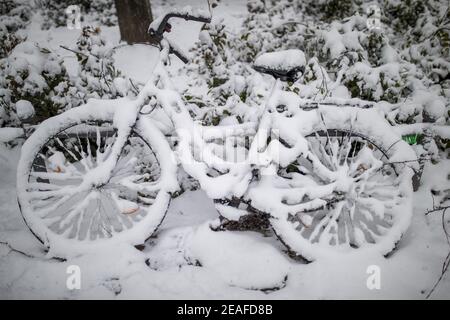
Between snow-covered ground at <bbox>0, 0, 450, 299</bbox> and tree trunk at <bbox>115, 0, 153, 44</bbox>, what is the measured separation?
3.95 metres

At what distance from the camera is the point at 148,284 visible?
241 centimetres

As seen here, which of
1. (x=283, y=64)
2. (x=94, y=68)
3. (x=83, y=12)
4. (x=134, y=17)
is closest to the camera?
(x=283, y=64)

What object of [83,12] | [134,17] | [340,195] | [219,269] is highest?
[83,12]

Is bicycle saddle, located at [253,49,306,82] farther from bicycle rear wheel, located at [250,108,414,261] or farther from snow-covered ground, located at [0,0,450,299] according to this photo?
snow-covered ground, located at [0,0,450,299]

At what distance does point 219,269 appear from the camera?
2.47m

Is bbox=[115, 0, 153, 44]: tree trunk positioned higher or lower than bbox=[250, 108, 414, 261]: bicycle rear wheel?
higher

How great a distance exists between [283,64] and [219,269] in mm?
1629

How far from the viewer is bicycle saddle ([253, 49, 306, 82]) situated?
2166mm

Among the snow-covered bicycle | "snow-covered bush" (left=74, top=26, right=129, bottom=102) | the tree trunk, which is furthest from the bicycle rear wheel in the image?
the tree trunk

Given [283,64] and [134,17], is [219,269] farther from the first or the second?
[134,17]

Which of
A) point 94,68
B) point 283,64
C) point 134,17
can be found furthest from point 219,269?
point 134,17
